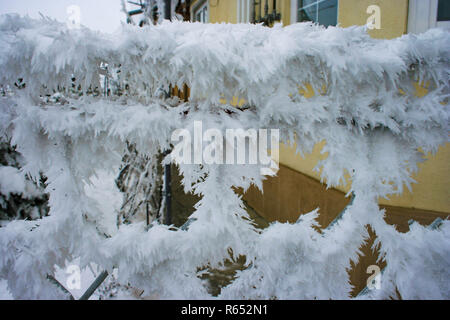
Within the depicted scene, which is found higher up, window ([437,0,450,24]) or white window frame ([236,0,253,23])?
white window frame ([236,0,253,23])

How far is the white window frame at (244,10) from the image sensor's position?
359 centimetres

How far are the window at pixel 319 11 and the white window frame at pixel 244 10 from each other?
0.89 metres

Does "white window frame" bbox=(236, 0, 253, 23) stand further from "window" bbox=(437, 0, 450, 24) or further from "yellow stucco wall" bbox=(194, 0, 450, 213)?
"window" bbox=(437, 0, 450, 24)

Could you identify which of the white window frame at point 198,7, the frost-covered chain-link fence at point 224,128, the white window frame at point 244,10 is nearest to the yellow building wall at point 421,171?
the frost-covered chain-link fence at point 224,128

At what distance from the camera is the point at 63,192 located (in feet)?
2.55

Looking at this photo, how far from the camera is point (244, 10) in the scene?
12.3 feet

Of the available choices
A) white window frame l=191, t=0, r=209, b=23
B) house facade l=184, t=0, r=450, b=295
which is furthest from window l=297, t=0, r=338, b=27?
white window frame l=191, t=0, r=209, b=23

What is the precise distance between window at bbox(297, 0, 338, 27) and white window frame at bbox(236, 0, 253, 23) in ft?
2.91

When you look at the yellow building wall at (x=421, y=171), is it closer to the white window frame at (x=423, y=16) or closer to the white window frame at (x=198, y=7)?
the white window frame at (x=423, y=16)

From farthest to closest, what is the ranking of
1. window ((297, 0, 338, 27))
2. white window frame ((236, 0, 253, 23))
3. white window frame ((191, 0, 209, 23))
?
white window frame ((191, 0, 209, 23)), white window frame ((236, 0, 253, 23)), window ((297, 0, 338, 27))

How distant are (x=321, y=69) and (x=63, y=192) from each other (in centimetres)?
88

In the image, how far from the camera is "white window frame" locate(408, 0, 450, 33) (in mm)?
1681

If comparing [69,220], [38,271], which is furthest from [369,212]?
[38,271]

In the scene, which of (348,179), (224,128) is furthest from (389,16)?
(224,128)
